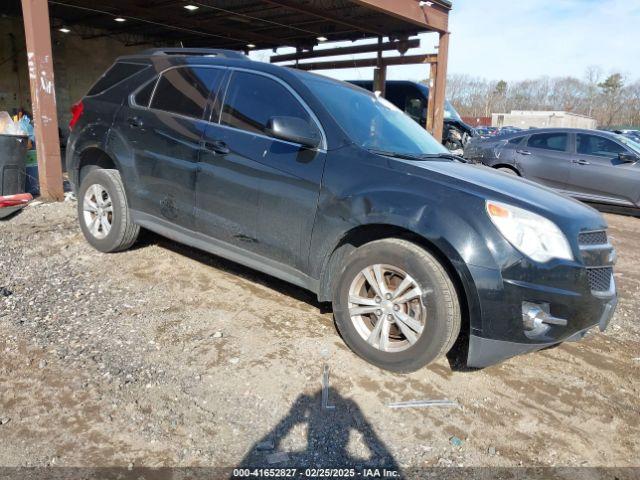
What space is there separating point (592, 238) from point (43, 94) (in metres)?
6.79

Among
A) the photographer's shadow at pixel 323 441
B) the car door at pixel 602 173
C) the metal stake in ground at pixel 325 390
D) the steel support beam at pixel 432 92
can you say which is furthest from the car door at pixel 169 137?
the steel support beam at pixel 432 92

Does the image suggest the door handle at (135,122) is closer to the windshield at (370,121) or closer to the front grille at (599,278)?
the windshield at (370,121)

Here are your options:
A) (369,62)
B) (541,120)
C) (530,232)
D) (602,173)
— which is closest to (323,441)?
(530,232)

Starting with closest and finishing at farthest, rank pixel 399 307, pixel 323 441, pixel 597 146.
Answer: pixel 323 441, pixel 399 307, pixel 597 146

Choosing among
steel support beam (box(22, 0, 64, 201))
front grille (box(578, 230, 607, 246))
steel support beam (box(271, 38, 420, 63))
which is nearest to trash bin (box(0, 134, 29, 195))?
steel support beam (box(22, 0, 64, 201))

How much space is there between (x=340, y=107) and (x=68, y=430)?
267cm

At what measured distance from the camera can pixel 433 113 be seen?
478 inches

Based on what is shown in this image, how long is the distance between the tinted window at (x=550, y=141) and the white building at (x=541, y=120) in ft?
189

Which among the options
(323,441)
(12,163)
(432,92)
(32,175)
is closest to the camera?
(323,441)

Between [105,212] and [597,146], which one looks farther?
[597,146]

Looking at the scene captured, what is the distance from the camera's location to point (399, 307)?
9.92 ft

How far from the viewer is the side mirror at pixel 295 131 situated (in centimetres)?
326

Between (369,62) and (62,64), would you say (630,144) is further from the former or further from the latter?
(62,64)

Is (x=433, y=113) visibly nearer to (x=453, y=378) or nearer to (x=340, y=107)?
(x=340, y=107)
